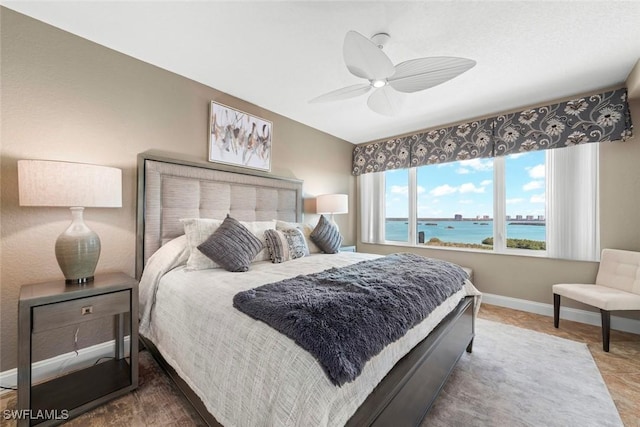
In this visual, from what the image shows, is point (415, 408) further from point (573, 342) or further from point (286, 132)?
point (286, 132)

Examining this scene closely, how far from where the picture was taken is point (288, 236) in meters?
2.65

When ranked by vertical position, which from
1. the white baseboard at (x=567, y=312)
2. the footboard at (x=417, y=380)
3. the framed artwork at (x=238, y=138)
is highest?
the framed artwork at (x=238, y=138)

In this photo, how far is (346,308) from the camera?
1.15 meters

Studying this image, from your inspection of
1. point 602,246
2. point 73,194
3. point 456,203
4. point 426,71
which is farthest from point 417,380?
point 456,203

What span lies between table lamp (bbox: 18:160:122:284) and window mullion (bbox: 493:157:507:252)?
13.9 ft

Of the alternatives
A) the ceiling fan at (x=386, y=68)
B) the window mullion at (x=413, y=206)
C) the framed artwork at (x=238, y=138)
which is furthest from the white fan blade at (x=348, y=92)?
the window mullion at (x=413, y=206)

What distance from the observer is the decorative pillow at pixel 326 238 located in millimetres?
3090

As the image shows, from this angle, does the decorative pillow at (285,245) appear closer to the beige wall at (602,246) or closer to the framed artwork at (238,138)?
the framed artwork at (238,138)

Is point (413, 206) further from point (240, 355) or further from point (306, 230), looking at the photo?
point (240, 355)

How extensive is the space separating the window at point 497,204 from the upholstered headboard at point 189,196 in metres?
2.20

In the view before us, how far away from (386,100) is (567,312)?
3246 mm

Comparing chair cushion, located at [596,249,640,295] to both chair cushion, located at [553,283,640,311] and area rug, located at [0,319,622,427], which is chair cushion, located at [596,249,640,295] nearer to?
chair cushion, located at [553,283,640,311]

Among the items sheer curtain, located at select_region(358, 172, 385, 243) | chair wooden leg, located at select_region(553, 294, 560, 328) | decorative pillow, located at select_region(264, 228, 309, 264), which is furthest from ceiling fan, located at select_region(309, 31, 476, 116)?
chair wooden leg, located at select_region(553, 294, 560, 328)

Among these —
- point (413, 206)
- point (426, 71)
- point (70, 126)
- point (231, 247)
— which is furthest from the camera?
point (413, 206)
